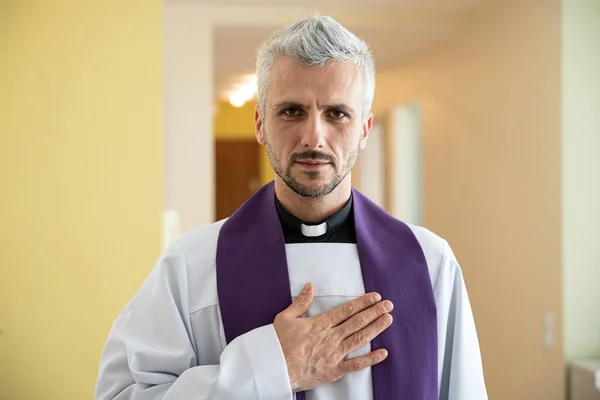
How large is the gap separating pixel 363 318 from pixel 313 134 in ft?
1.28

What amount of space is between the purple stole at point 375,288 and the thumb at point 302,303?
6 cm

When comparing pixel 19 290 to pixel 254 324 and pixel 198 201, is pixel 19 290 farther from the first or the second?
pixel 254 324

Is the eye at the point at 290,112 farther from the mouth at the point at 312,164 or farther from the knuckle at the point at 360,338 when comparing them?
the knuckle at the point at 360,338

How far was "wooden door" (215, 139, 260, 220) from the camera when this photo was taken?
10750mm

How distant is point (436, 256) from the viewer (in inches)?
68.3

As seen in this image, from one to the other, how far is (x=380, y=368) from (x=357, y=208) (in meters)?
0.38

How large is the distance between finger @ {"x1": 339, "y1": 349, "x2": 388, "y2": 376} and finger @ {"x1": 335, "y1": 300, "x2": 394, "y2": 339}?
57 millimetres

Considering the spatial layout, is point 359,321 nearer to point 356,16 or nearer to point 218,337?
point 218,337

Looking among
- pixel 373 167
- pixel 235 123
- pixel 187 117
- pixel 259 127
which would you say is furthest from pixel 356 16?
pixel 235 123

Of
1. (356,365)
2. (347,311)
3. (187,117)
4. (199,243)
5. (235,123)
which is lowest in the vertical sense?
(356,365)


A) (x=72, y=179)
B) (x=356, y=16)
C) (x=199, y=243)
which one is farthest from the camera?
(x=356, y=16)

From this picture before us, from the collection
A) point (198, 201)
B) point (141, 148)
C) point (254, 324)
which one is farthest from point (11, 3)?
point (254, 324)

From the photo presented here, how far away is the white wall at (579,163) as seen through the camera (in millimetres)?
3600

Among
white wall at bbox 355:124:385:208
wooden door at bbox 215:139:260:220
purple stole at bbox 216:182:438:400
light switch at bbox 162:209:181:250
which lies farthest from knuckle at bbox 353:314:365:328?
wooden door at bbox 215:139:260:220
